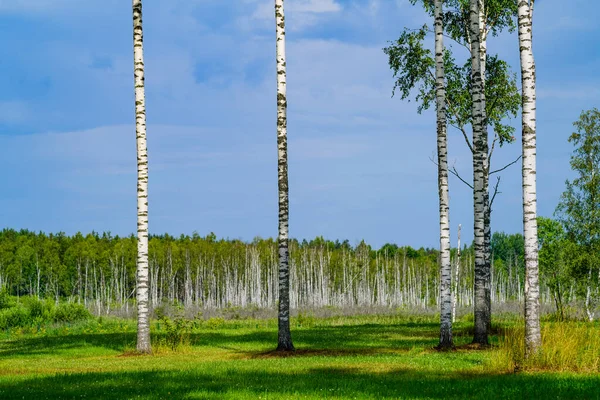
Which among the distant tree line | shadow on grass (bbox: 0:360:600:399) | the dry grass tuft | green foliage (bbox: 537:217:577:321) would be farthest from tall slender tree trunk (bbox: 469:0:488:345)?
the distant tree line

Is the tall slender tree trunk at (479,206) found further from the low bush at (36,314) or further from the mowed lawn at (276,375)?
the low bush at (36,314)

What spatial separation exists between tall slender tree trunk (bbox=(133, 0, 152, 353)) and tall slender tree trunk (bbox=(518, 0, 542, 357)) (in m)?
12.3

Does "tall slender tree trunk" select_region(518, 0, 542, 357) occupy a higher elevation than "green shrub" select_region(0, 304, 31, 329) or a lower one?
higher

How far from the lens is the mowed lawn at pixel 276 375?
11.4m

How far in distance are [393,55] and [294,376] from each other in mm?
22644

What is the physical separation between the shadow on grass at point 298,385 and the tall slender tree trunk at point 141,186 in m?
6.38

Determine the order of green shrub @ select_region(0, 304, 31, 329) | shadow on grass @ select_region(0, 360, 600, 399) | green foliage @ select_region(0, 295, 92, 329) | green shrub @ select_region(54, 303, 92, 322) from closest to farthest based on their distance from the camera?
shadow on grass @ select_region(0, 360, 600, 399), green shrub @ select_region(0, 304, 31, 329), green foliage @ select_region(0, 295, 92, 329), green shrub @ select_region(54, 303, 92, 322)

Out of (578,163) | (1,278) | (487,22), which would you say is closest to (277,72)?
(487,22)

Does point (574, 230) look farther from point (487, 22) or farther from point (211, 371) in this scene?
point (211, 371)

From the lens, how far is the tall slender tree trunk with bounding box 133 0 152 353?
2164 cm

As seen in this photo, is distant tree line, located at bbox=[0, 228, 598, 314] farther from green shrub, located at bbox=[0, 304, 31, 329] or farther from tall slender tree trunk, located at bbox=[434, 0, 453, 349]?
tall slender tree trunk, located at bbox=[434, 0, 453, 349]

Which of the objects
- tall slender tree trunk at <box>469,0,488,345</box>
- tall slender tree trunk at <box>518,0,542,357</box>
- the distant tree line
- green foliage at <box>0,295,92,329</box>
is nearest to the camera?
tall slender tree trunk at <box>518,0,542,357</box>

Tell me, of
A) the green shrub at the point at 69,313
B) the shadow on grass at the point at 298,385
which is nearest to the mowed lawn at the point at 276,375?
the shadow on grass at the point at 298,385

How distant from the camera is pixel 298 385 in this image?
12.5 metres
